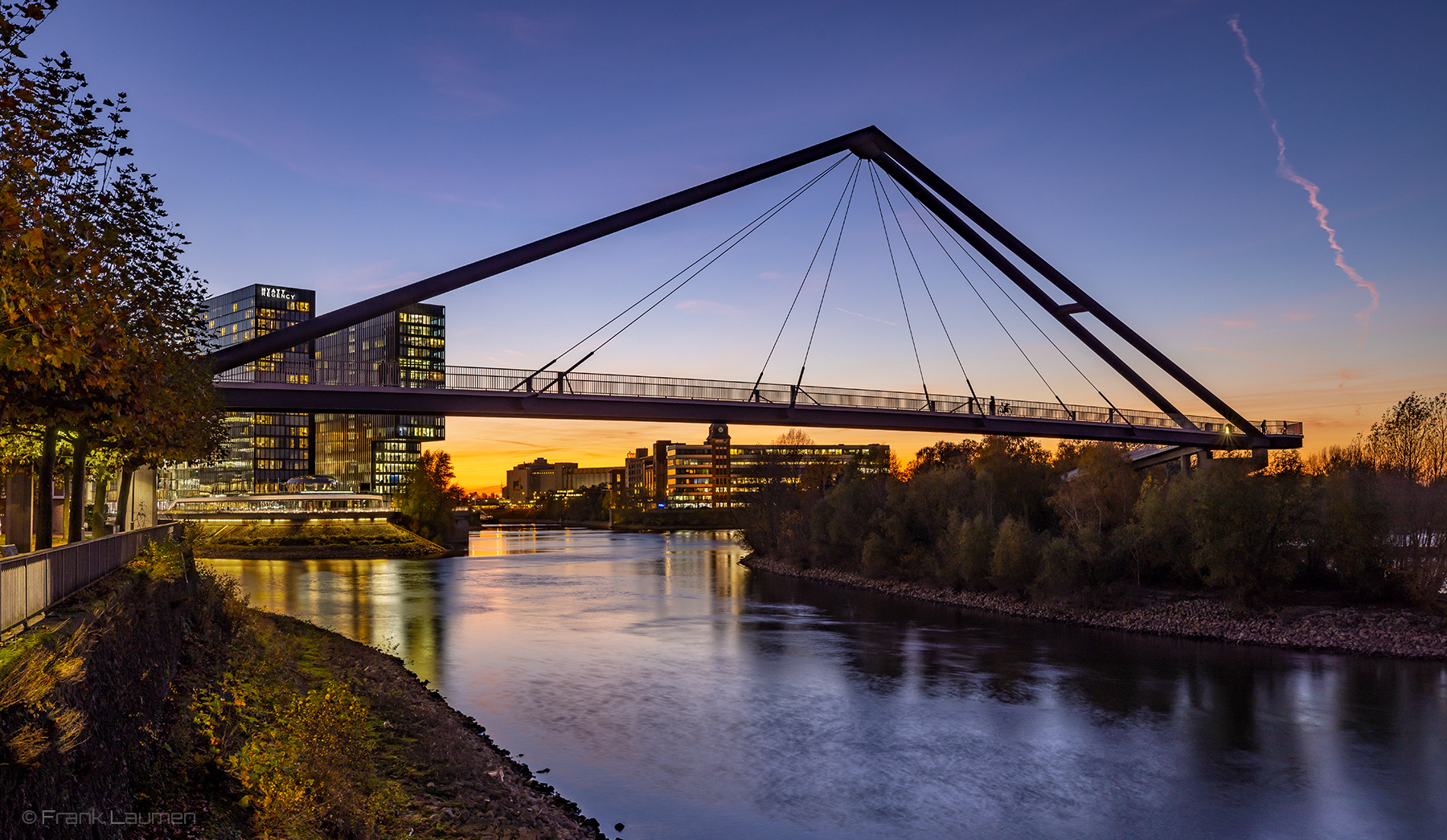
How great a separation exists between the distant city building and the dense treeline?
436 ft

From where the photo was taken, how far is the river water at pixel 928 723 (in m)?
15.5

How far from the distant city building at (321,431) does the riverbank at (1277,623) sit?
502 ft

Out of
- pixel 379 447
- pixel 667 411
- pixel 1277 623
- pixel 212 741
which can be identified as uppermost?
pixel 667 411

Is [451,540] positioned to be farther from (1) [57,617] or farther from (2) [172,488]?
(2) [172,488]

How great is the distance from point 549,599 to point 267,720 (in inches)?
1368

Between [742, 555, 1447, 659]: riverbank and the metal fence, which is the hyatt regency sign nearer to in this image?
[742, 555, 1447, 659]: riverbank

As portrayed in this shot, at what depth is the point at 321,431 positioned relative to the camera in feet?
618

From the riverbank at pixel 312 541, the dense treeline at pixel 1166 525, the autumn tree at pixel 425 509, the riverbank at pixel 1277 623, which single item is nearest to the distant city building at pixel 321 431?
the autumn tree at pixel 425 509

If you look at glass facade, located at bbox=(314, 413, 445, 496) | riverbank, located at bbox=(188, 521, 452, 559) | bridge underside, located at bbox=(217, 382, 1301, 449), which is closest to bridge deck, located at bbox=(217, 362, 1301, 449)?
bridge underside, located at bbox=(217, 382, 1301, 449)

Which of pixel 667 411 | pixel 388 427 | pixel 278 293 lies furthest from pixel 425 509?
pixel 278 293

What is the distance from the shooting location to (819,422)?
49094mm

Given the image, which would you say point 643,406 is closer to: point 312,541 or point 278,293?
point 312,541

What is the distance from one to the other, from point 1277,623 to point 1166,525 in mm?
6141

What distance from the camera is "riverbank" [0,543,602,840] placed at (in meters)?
7.13
